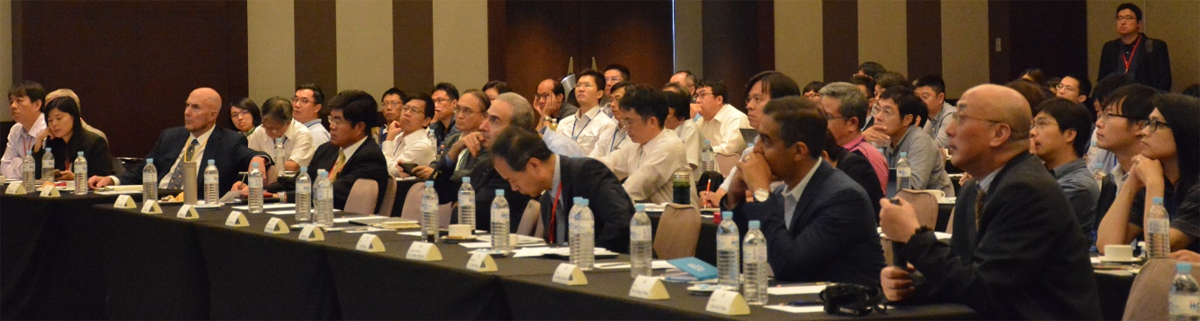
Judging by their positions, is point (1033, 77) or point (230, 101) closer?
point (1033, 77)

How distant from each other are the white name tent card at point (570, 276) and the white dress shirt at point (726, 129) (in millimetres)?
5423

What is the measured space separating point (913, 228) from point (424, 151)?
6.63 m

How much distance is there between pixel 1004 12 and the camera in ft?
43.1

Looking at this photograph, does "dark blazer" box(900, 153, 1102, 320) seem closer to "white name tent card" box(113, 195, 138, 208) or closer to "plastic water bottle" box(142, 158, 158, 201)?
"white name tent card" box(113, 195, 138, 208)

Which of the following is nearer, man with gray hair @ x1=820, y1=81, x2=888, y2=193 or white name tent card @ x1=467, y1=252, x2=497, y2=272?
white name tent card @ x1=467, y1=252, x2=497, y2=272

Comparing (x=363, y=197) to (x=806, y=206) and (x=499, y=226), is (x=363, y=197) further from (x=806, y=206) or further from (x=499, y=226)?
(x=806, y=206)

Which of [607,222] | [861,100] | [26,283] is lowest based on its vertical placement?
[26,283]

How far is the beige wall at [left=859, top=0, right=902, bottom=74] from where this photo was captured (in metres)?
13.0

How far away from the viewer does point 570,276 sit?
10.7 feet

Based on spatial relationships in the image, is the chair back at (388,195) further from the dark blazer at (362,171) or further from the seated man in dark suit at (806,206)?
the seated man in dark suit at (806,206)

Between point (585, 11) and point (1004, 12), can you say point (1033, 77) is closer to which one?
point (1004, 12)

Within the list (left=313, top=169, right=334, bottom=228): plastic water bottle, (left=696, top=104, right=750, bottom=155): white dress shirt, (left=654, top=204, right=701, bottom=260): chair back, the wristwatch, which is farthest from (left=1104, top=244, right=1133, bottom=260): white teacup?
(left=696, top=104, right=750, bottom=155): white dress shirt

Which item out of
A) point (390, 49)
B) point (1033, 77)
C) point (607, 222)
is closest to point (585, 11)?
point (390, 49)

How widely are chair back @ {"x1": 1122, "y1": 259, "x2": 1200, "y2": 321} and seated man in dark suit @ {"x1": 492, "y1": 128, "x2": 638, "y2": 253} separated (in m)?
1.94
